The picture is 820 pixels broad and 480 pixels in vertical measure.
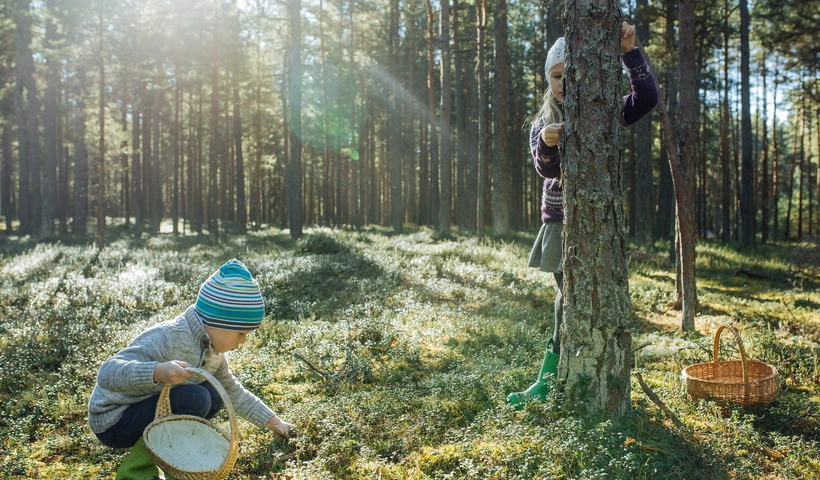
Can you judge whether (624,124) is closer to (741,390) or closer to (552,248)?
(552,248)

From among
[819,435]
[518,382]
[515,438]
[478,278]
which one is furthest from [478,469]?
[478,278]

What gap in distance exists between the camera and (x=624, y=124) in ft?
11.4

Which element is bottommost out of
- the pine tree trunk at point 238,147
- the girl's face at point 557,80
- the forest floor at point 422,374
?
the forest floor at point 422,374

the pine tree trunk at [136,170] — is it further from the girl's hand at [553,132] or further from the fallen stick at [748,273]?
the girl's hand at [553,132]

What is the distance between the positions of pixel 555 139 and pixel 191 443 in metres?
2.90

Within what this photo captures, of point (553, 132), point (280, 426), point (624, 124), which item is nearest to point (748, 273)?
point (624, 124)

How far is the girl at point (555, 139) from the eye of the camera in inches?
136

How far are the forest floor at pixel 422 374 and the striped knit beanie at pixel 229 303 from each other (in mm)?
992

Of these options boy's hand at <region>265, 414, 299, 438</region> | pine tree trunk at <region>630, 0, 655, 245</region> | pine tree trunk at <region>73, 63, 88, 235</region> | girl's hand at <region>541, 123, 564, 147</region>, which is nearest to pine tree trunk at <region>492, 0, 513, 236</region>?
pine tree trunk at <region>630, 0, 655, 245</region>

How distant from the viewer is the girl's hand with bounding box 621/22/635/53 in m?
3.43

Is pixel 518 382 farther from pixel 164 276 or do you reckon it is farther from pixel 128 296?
pixel 164 276

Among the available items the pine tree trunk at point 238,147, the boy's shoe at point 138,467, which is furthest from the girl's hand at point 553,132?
the pine tree trunk at point 238,147

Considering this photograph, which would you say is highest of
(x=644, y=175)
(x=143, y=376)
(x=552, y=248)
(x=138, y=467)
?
(x=644, y=175)

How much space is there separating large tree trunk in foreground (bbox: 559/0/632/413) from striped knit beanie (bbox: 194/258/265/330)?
202 centimetres
